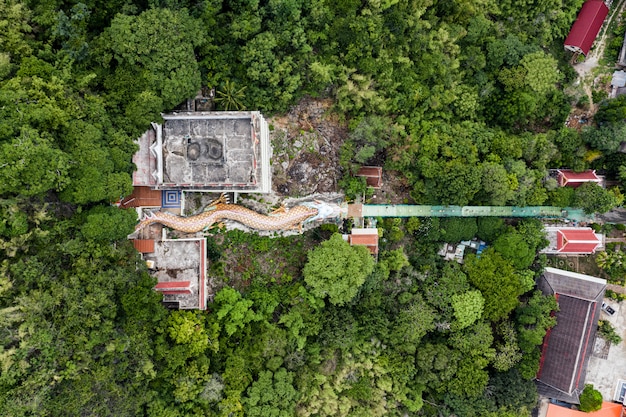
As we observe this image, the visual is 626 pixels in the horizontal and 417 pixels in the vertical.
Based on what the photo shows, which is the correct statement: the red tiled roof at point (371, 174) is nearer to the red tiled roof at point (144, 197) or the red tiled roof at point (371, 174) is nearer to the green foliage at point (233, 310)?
the green foliage at point (233, 310)

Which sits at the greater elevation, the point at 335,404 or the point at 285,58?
the point at 285,58

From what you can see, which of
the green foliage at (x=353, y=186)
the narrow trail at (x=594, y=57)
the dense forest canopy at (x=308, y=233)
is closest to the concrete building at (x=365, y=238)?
the dense forest canopy at (x=308, y=233)

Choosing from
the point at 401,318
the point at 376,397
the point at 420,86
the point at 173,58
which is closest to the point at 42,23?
the point at 173,58

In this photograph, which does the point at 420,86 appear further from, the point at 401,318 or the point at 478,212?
the point at 401,318

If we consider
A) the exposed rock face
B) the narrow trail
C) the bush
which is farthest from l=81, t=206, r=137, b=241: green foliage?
the narrow trail

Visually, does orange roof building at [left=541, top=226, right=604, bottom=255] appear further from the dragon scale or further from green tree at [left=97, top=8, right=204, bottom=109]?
green tree at [left=97, top=8, right=204, bottom=109]
